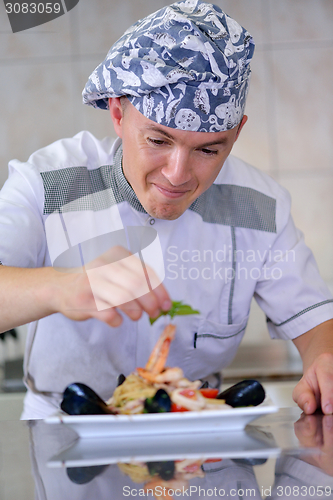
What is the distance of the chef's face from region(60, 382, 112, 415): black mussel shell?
44 cm

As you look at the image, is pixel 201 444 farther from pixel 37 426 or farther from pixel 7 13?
pixel 7 13

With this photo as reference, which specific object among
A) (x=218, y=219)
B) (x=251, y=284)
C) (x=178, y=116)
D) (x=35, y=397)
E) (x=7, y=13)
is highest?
(x=7, y=13)

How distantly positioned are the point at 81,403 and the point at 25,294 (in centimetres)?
23

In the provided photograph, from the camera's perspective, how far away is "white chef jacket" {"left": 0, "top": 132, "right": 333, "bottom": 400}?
1179 millimetres

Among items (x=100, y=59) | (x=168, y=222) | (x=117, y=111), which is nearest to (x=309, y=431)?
(x=168, y=222)

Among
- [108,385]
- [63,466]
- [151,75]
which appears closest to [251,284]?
[108,385]

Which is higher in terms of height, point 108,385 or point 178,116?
point 178,116

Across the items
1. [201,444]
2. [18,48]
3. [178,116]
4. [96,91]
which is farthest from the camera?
[18,48]

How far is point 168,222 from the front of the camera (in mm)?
1221

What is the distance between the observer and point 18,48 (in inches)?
91.4

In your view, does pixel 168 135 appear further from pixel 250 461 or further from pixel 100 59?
pixel 100 59

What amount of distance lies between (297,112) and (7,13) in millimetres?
1471

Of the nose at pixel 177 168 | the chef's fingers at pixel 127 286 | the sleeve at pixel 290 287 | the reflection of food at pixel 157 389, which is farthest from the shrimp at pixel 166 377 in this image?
the sleeve at pixel 290 287

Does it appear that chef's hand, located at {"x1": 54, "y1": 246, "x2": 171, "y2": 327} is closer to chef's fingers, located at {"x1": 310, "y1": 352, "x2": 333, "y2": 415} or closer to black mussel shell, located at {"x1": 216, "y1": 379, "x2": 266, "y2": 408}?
black mussel shell, located at {"x1": 216, "y1": 379, "x2": 266, "y2": 408}
